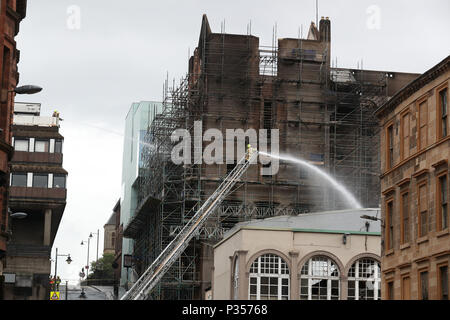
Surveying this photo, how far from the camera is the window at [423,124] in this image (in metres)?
43.0

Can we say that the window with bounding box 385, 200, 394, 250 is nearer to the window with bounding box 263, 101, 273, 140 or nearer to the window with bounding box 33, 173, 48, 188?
the window with bounding box 263, 101, 273, 140

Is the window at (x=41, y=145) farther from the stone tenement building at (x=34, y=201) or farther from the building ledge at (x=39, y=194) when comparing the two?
the building ledge at (x=39, y=194)

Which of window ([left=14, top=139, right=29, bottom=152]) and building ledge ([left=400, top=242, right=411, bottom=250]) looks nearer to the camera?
building ledge ([left=400, top=242, right=411, bottom=250])

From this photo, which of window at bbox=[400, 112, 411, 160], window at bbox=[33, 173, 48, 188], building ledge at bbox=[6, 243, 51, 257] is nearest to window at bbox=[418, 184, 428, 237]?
window at bbox=[400, 112, 411, 160]

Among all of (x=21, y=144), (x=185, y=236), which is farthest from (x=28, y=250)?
(x=185, y=236)

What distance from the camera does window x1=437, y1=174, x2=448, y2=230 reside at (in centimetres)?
4022

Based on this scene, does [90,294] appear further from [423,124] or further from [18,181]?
[423,124]

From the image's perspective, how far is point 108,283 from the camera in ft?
492

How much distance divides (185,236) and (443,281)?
40.2 meters

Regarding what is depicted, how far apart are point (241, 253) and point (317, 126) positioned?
28050 millimetres

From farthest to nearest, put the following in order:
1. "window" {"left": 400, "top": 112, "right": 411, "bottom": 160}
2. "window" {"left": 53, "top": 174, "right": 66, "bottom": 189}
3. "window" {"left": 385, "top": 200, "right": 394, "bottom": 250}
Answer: "window" {"left": 53, "top": 174, "right": 66, "bottom": 189} → "window" {"left": 385, "top": 200, "right": 394, "bottom": 250} → "window" {"left": 400, "top": 112, "right": 411, "bottom": 160}

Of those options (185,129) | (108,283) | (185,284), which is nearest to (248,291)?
(185,284)

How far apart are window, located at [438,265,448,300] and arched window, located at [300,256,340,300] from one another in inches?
863
